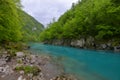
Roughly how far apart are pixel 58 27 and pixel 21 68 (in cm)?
8926

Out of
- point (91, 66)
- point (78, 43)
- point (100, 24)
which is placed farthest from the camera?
point (78, 43)

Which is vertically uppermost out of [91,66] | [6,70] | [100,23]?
[100,23]

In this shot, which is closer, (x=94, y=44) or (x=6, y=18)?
(x=6, y=18)

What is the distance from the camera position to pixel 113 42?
56906 mm

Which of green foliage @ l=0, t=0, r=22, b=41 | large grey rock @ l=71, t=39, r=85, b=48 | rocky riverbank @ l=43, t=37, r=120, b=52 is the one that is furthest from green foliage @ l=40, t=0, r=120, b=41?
green foliage @ l=0, t=0, r=22, b=41

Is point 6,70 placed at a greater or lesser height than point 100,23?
lesser

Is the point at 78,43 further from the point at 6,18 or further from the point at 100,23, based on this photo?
the point at 6,18

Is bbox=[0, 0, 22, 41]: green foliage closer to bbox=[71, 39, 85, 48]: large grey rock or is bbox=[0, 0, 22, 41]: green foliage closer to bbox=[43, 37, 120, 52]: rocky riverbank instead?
bbox=[43, 37, 120, 52]: rocky riverbank

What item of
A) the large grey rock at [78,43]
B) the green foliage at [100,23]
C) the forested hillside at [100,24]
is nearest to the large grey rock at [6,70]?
the forested hillside at [100,24]

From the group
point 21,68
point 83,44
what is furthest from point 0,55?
point 83,44

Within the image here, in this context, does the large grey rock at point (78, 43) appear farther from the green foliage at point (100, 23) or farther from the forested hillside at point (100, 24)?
the green foliage at point (100, 23)

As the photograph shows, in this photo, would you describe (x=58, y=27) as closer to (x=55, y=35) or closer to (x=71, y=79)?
(x=55, y=35)

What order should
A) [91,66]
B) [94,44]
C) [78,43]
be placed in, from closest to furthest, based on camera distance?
[91,66]
[94,44]
[78,43]

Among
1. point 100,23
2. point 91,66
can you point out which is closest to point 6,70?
point 91,66
